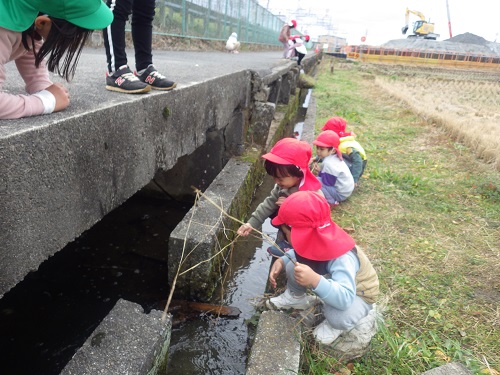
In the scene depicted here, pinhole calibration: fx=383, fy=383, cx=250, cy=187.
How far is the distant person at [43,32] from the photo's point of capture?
1479 millimetres

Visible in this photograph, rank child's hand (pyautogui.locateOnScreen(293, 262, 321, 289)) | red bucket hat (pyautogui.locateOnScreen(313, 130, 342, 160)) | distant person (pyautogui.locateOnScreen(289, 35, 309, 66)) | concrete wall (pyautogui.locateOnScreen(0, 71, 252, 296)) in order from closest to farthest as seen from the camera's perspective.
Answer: concrete wall (pyautogui.locateOnScreen(0, 71, 252, 296)), child's hand (pyautogui.locateOnScreen(293, 262, 321, 289)), red bucket hat (pyautogui.locateOnScreen(313, 130, 342, 160)), distant person (pyautogui.locateOnScreen(289, 35, 309, 66))

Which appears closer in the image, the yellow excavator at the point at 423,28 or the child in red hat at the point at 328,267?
the child in red hat at the point at 328,267

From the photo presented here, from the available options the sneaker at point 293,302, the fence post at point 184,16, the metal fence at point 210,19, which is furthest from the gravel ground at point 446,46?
the sneaker at point 293,302

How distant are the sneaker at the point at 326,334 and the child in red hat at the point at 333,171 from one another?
2093 millimetres

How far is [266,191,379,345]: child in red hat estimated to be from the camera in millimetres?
2045

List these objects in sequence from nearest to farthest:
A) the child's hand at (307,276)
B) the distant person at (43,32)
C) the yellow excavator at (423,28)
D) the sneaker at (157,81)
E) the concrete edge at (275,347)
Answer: the distant person at (43,32) → the concrete edge at (275,347) → the child's hand at (307,276) → the sneaker at (157,81) → the yellow excavator at (423,28)

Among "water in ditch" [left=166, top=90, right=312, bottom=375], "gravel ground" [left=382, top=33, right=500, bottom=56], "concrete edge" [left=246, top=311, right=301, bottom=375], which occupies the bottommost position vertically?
"water in ditch" [left=166, top=90, right=312, bottom=375]

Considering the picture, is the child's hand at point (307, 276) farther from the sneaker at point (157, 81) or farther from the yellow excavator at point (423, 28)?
the yellow excavator at point (423, 28)

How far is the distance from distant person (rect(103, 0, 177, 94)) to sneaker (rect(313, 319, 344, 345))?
1.83m

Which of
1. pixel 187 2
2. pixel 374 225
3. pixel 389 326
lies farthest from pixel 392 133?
pixel 187 2

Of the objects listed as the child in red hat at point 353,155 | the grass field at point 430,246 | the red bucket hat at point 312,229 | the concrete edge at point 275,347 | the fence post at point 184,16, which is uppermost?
the fence post at point 184,16

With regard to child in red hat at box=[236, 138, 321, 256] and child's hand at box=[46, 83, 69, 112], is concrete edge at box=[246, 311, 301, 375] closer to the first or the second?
child in red hat at box=[236, 138, 321, 256]

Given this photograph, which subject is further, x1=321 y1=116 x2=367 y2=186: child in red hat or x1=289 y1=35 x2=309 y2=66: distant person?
x1=289 y1=35 x2=309 y2=66: distant person

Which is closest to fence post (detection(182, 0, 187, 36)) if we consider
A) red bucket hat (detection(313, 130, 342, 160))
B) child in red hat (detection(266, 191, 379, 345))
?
red bucket hat (detection(313, 130, 342, 160))
